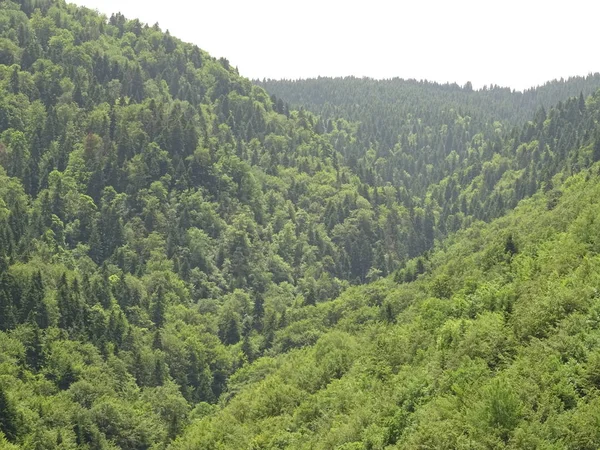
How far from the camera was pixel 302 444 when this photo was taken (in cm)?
8212

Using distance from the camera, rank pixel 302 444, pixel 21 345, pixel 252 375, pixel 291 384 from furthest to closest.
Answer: pixel 252 375 → pixel 21 345 → pixel 291 384 → pixel 302 444

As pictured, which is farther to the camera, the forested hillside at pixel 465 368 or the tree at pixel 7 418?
the tree at pixel 7 418

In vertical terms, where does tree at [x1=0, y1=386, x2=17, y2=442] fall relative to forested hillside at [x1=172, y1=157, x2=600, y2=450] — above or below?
below

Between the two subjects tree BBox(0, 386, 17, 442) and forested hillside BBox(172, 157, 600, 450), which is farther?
tree BBox(0, 386, 17, 442)

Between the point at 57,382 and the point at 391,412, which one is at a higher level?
the point at 391,412

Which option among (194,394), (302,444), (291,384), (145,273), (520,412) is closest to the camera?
(520,412)

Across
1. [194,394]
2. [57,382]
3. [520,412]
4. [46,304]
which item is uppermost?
[520,412]

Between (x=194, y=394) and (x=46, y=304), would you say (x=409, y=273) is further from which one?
(x=46, y=304)

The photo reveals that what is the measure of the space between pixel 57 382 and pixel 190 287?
70.0 metres

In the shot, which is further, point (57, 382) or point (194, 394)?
point (194, 394)

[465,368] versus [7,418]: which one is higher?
[465,368]

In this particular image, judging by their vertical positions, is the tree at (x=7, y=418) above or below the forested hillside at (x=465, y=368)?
below

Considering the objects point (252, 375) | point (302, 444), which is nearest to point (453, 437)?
point (302, 444)

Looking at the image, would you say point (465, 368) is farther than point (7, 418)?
No
